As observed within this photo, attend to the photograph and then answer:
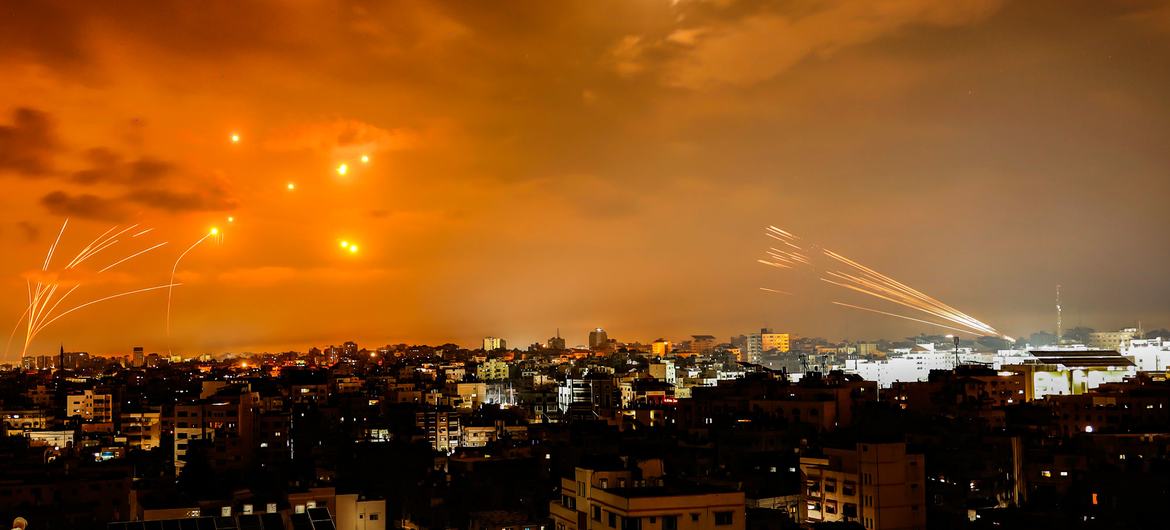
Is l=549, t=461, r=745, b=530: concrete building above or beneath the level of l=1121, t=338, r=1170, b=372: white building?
beneath

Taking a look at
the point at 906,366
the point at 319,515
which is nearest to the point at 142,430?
→ the point at 319,515

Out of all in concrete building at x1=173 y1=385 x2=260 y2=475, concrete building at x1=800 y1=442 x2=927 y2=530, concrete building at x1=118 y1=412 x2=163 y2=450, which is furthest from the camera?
concrete building at x1=118 y1=412 x2=163 y2=450

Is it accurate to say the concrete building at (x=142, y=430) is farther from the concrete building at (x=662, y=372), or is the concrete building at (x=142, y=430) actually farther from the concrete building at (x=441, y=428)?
the concrete building at (x=662, y=372)

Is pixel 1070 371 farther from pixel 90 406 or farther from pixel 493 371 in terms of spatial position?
pixel 493 371

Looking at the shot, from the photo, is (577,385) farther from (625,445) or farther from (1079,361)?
(625,445)

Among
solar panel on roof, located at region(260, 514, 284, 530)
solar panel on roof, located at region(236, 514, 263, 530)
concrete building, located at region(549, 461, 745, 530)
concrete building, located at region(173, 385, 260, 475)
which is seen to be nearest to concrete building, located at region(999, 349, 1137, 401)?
concrete building, located at region(173, 385, 260, 475)

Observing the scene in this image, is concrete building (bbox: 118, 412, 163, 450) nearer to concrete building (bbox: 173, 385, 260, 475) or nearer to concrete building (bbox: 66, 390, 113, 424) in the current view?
concrete building (bbox: 173, 385, 260, 475)
